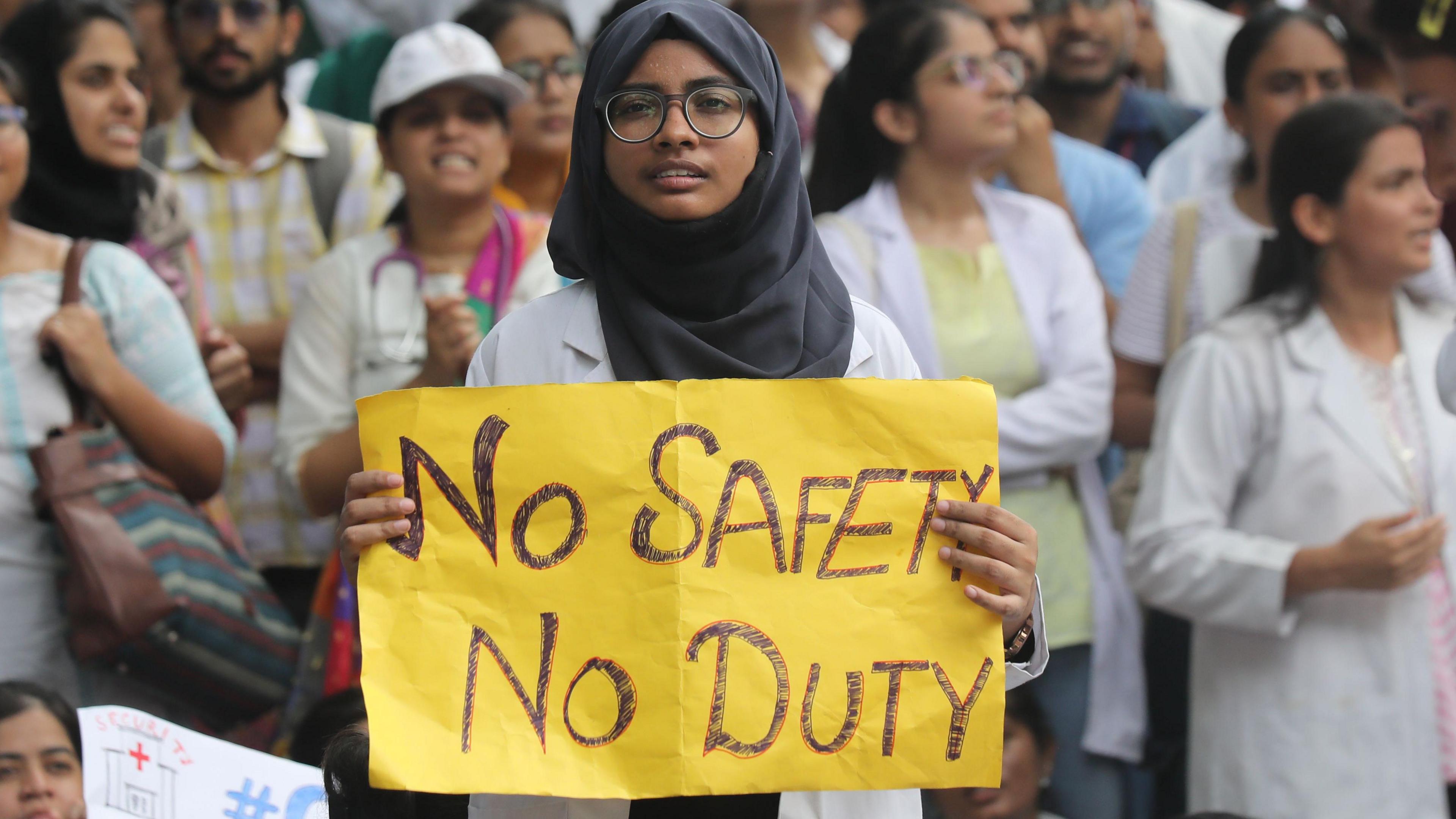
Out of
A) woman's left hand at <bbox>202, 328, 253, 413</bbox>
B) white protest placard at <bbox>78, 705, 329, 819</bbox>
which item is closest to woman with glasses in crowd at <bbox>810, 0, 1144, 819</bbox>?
woman's left hand at <bbox>202, 328, 253, 413</bbox>

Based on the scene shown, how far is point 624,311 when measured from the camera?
2727 millimetres

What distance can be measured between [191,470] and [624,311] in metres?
1.81

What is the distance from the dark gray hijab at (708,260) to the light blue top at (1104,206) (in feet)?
10.4

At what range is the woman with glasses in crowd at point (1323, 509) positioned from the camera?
4.21 m

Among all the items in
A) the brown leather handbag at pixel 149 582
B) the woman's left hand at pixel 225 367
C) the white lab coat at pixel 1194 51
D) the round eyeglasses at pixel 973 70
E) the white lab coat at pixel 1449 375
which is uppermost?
the white lab coat at pixel 1194 51

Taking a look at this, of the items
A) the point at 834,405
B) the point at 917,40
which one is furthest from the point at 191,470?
the point at 917,40

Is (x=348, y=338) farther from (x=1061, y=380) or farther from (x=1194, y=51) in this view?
(x=1194, y=51)

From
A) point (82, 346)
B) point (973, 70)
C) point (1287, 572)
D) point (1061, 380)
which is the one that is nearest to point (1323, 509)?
point (1287, 572)

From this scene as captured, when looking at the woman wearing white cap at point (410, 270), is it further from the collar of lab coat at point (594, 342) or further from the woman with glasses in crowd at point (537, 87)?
the collar of lab coat at point (594, 342)

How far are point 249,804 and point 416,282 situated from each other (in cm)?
183

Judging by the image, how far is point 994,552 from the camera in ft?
8.49

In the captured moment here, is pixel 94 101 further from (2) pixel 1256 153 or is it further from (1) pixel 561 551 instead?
(2) pixel 1256 153

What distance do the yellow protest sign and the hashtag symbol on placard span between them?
800 mm


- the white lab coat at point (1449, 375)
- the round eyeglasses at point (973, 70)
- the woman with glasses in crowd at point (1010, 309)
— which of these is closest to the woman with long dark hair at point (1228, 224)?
the woman with glasses in crowd at point (1010, 309)
